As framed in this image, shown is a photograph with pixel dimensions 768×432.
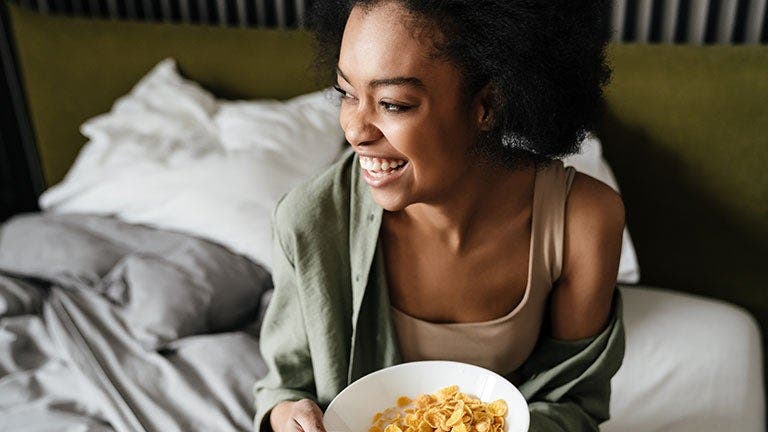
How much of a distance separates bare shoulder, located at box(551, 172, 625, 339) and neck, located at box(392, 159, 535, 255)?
7 cm

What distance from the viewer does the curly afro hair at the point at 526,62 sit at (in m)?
0.85

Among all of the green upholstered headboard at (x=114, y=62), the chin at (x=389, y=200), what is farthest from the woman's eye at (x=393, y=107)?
the green upholstered headboard at (x=114, y=62)

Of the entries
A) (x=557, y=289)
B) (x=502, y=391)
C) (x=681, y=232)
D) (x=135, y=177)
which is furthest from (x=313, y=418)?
(x=681, y=232)

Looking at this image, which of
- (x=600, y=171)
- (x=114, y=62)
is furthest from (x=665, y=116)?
(x=114, y=62)

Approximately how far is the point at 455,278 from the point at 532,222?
136mm

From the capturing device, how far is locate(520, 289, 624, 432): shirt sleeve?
106cm

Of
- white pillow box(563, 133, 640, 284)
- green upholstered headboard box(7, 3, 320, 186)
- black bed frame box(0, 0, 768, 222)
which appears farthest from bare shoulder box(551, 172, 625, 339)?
green upholstered headboard box(7, 3, 320, 186)

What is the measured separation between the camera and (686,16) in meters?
1.83

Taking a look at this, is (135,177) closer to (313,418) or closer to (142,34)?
(142,34)

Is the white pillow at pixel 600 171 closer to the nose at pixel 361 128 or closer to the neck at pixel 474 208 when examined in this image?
the neck at pixel 474 208

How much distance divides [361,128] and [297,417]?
362mm

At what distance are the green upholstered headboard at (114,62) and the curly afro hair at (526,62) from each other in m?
1.09

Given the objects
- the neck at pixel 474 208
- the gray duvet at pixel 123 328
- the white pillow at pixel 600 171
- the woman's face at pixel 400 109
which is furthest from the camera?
the white pillow at pixel 600 171

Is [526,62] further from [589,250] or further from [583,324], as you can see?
[583,324]
